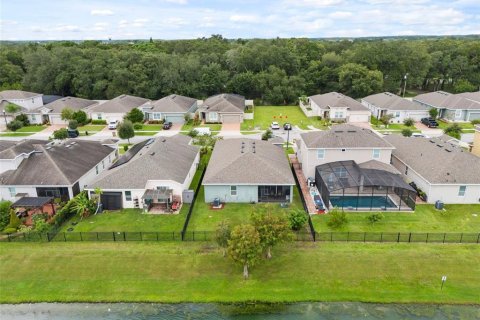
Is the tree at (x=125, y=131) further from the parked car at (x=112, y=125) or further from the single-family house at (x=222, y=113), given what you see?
the single-family house at (x=222, y=113)

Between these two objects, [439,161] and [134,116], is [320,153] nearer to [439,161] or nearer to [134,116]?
[439,161]

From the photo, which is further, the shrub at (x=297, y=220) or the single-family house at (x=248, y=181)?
the single-family house at (x=248, y=181)

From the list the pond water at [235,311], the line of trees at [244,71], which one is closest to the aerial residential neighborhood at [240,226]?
the pond water at [235,311]

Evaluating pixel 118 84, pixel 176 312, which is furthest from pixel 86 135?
pixel 176 312

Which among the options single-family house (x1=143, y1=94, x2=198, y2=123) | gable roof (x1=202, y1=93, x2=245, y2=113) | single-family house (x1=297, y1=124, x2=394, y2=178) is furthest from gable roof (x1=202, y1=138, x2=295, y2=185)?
single-family house (x1=143, y1=94, x2=198, y2=123)

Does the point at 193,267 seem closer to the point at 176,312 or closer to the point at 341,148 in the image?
the point at 176,312
